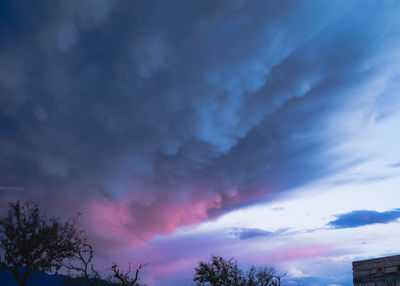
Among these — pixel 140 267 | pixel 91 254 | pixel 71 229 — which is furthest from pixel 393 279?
pixel 71 229

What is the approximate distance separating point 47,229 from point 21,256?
4634mm

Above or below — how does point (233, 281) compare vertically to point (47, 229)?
below

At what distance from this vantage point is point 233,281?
65000 millimetres

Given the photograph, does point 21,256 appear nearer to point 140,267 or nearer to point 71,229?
point 71,229

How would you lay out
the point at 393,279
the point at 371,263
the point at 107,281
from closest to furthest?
1. the point at 393,279
2. the point at 371,263
3. the point at 107,281

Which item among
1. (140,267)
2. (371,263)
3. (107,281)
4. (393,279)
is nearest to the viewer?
(393,279)

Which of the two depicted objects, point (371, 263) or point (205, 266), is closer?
point (371, 263)

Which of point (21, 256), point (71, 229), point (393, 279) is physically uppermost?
point (71, 229)

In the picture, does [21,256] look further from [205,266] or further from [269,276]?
[269,276]

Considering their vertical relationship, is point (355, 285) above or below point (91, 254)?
below

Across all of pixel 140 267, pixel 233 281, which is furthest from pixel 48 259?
pixel 233 281

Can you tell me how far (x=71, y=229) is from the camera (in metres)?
49.3

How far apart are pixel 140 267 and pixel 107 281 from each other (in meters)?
19.6

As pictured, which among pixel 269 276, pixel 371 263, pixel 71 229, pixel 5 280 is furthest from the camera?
pixel 5 280
